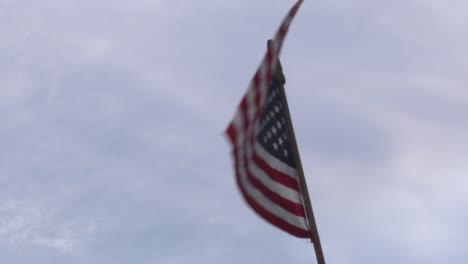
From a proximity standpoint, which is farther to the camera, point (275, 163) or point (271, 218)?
point (275, 163)

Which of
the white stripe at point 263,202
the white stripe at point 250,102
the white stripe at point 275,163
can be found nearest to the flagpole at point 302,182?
the white stripe at point 275,163

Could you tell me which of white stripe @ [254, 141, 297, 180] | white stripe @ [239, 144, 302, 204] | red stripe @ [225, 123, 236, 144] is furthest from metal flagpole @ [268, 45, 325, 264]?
red stripe @ [225, 123, 236, 144]

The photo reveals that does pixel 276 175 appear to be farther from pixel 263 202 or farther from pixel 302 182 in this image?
pixel 302 182

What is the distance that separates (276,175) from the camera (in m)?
16.2

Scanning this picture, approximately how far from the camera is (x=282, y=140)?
16328mm

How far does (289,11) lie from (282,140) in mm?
2864

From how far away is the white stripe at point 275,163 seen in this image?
53.3 ft

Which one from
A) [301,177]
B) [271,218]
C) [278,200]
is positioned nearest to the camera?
[301,177]

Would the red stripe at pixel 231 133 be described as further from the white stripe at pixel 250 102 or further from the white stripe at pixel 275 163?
the white stripe at pixel 275 163

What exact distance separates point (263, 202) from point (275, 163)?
1.05 m

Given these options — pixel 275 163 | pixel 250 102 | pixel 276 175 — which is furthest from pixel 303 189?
pixel 250 102

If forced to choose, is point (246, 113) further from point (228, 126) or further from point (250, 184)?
point (250, 184)

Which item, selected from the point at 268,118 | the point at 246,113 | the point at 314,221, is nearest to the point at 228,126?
the point at 246,113

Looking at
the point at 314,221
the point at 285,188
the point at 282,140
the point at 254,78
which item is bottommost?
the point at 314,221
